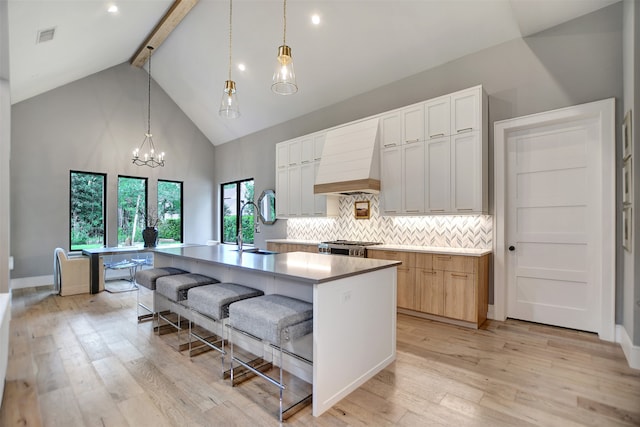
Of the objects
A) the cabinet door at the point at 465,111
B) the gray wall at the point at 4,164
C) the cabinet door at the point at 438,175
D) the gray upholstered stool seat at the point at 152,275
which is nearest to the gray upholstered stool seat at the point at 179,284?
the gray upholstered stool seat at the point at 152,275

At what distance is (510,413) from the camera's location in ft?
6.55

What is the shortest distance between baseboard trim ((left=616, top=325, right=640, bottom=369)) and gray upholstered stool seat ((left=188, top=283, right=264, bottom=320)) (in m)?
3.13

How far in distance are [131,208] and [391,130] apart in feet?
19.1

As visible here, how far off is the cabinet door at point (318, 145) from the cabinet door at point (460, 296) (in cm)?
283

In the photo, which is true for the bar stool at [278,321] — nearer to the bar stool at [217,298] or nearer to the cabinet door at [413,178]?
the bar stool at [217,298]

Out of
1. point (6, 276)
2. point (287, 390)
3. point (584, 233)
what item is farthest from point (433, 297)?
point (6, 276)

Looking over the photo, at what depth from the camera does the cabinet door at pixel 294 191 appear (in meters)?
5.72

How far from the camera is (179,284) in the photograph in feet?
9.64

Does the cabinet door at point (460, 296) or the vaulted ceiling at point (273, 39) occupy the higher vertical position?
the vaulted ceiling at point (273, 39)

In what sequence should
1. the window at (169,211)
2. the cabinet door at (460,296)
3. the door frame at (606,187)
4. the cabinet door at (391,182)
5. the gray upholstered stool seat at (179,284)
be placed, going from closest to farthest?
the gray upholstered stool seat at (179,284) < the door frame at (606,187) < the cabinet door at (460,296) < the cabinet door at (391,182) < the window at (169,211)

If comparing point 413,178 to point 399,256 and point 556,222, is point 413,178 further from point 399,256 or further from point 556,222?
point 556,222

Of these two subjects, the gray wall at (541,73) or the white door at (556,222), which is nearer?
the gray wall at (541,73)

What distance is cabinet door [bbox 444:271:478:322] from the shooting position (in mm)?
3453

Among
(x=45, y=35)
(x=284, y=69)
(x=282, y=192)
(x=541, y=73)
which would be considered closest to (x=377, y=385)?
(x=284, y=69)
